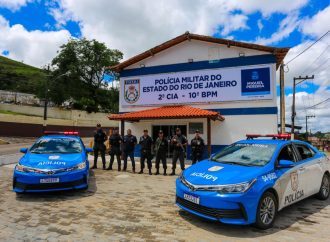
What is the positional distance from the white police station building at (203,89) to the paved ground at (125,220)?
777 centimetres

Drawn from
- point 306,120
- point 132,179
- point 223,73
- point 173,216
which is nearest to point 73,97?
point 223,73

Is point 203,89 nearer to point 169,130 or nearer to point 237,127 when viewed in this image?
point 237,127

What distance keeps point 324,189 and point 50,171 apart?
649cm

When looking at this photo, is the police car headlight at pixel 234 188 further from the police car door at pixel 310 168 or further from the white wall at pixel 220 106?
the white wall at pixel 220 106

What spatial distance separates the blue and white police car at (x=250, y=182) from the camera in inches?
175

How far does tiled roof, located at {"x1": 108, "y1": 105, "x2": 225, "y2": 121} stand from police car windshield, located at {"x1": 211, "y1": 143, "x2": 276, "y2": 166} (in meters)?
7.27

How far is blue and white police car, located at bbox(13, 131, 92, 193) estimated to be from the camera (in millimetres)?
6422

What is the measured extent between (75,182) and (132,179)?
2.90m

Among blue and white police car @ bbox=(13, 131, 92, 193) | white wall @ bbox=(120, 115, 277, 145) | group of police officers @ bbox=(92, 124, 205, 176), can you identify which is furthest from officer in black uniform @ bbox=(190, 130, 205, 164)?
blue and white police car @ bbox=(13, 131, 92, 193)

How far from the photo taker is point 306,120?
67.1 metres

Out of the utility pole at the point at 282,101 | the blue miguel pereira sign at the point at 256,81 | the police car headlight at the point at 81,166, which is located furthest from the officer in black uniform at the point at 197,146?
the utility pole at the point at 282,101

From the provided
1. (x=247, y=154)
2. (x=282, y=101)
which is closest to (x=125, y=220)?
(x=247, y=154)

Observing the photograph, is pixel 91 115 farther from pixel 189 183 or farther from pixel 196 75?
pixel 189 183

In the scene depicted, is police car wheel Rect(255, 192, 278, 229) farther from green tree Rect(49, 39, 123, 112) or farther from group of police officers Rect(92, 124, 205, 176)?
green tree Rect(49, 39, 123, 112)
